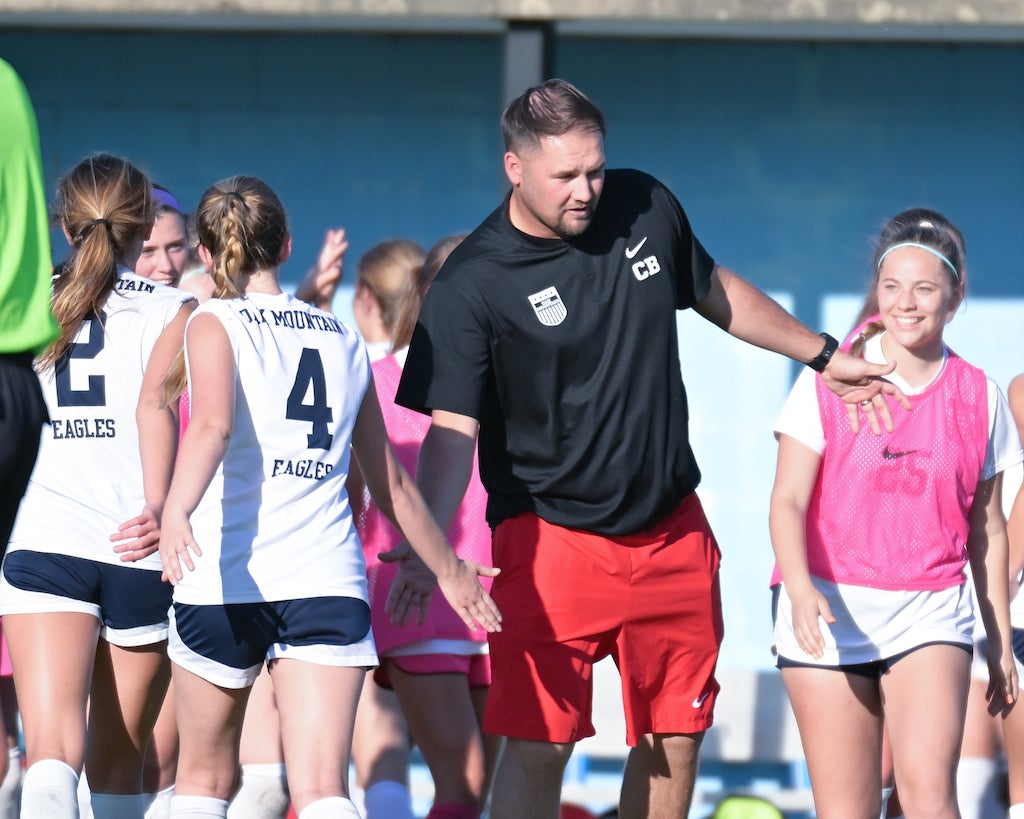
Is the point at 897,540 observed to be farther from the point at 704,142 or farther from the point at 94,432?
the point at 704,142

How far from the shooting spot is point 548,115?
3.97 meters

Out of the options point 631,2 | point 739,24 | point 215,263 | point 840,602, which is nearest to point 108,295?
point 215,263

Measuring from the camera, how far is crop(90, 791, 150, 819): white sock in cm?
450

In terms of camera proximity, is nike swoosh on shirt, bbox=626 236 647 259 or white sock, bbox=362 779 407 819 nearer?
nike swoosh on shirt, bbox=626 236 647 259

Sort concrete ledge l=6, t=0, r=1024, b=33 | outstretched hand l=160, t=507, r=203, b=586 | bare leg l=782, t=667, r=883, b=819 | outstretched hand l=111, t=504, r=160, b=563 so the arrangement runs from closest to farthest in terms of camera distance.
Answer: outstretched hand l=160, t=507, r=203, b=586 → outstretched hand l=111, t=504, r=160, b=563 → bare leg l=782, t=667, r=883, b=819 → concrete ledge l=6, t=0, r=1024, b=33

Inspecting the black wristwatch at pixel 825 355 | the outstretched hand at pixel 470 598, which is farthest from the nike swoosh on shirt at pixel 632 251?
the outstretched hand at pixel 470 598

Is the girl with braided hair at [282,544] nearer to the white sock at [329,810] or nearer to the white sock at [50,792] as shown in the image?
the white sock at [329,810]

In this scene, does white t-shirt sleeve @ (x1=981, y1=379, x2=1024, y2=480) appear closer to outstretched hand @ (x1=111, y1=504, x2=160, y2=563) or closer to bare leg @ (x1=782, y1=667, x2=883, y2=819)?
bare leg @ (x1=782, y1=667, x2=883, y2=819)

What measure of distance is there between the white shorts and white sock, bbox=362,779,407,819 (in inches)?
52.6

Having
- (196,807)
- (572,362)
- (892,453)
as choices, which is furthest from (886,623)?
(196,807)

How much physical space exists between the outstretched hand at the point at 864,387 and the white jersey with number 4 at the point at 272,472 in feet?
4.35

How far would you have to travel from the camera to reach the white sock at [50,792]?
394 centimetres

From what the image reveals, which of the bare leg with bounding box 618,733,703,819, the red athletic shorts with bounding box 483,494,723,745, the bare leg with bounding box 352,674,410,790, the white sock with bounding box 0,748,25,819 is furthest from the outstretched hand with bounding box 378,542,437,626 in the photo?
the white sock with bounding box 0,748,25,819

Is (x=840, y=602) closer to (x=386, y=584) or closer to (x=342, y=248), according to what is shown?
(x=386, y=584)
